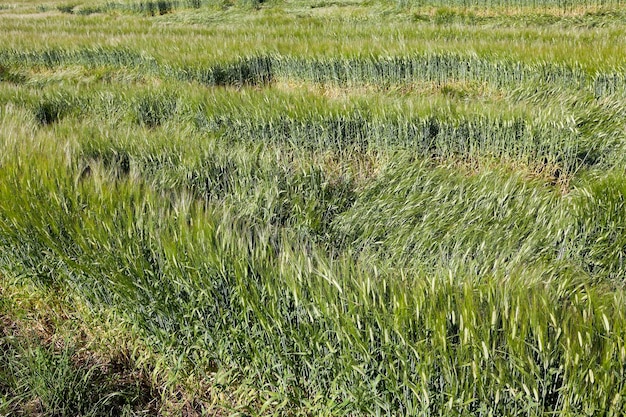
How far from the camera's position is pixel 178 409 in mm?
2111

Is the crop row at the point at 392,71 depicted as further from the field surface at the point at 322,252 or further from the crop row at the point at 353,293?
the crop row at the point at 353,293

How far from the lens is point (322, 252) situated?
202 centimetres

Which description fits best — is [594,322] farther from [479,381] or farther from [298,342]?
[298,342]

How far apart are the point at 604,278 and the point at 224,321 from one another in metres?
2.24

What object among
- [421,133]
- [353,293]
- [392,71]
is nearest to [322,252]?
[353,293]

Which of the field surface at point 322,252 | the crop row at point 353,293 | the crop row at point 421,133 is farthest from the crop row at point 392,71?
the crop row at point 353,293

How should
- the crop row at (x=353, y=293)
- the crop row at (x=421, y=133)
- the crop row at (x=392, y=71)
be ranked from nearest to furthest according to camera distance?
the crop row at (x=353, y=293) < the crop row at (x=421, y=133) < the crop row at (x=392, y=71)

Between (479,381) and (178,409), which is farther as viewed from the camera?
(178,409)

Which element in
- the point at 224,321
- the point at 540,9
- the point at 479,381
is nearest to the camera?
the point at 479,381

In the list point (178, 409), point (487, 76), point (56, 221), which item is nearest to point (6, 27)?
point (487, 76)

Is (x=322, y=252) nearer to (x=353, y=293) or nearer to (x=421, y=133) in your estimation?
(x=353, y=293)

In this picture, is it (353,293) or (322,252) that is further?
(322,252)

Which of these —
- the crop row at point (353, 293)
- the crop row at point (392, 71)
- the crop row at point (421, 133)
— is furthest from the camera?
the crop row at point (392, 71)

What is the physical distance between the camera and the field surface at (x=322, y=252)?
1606 mm
